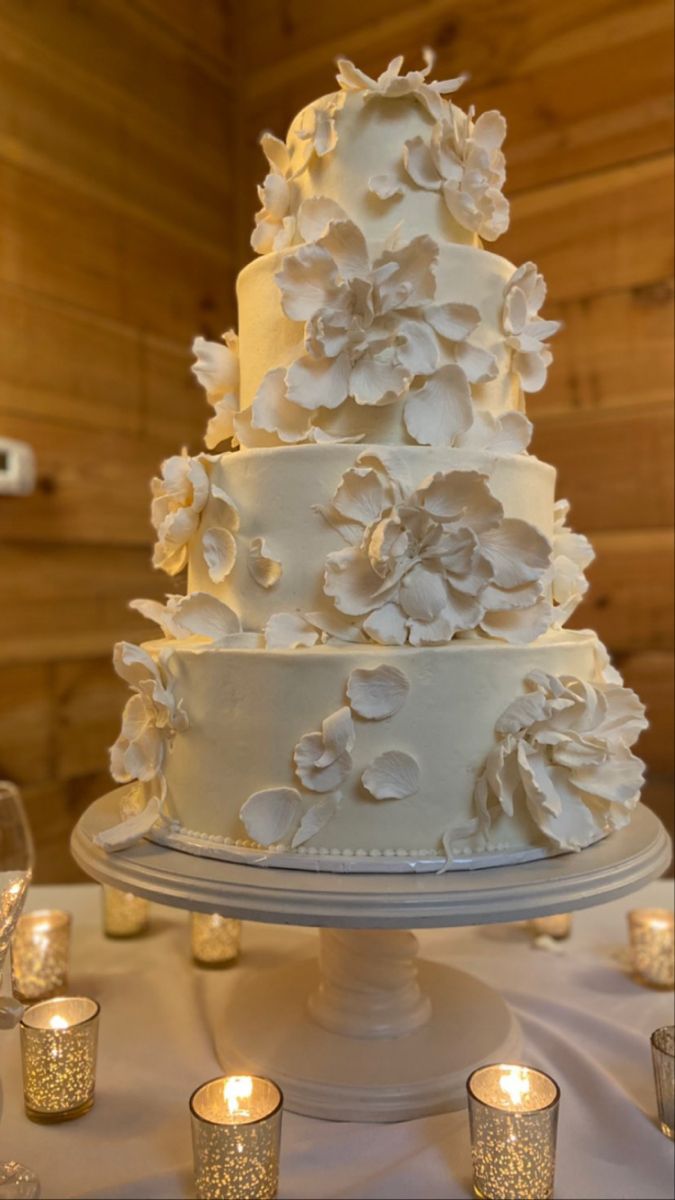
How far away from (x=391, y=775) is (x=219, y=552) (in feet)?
1.08

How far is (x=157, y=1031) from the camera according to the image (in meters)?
1.10

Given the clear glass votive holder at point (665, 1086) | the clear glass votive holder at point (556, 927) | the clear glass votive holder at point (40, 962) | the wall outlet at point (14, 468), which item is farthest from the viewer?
the wall outlet at point (14, 468)

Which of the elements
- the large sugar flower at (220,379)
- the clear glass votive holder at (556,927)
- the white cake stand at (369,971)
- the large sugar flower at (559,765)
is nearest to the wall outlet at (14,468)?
the large sugar flower at (220,379)

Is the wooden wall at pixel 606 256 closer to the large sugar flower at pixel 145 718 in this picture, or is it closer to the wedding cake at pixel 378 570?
the wedding cake at pixel 378 570

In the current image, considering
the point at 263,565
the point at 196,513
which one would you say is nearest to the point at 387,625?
the point at 263,565

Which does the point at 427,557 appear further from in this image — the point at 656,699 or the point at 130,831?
the point at 656,699

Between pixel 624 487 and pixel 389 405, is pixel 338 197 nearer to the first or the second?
pixel 389 405

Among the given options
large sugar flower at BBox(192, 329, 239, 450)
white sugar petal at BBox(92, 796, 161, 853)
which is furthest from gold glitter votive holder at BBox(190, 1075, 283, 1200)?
large sugar flower at BBox(192, 329, 239, 450)

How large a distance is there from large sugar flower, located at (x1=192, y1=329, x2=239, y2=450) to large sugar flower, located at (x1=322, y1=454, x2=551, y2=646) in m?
0.28

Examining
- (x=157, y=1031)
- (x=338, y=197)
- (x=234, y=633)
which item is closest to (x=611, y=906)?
(x=157, y=1031)

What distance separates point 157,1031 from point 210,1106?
30 cm

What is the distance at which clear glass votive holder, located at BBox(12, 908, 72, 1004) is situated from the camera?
1194mm

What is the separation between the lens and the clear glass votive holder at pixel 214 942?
1.27 meters

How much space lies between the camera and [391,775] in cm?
87
